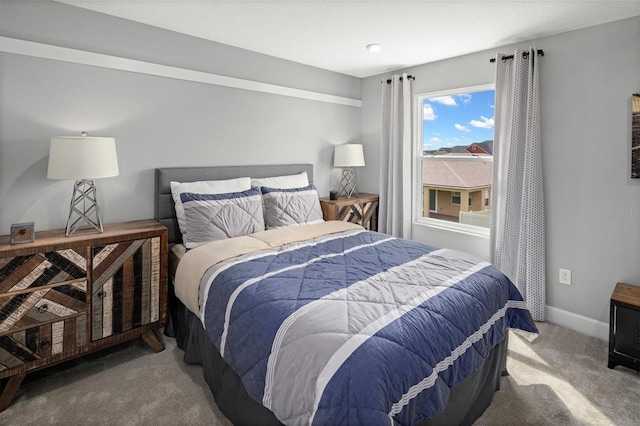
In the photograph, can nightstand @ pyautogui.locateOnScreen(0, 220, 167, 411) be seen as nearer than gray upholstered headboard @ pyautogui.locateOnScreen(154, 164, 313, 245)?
Yes

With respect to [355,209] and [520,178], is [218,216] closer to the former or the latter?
[355,209]

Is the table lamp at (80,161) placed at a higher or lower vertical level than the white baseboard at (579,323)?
higher

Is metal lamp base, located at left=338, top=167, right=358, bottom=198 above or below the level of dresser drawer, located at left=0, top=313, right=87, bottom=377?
above

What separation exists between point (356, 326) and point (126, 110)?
2.44 m

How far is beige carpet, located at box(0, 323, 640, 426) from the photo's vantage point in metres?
1.93

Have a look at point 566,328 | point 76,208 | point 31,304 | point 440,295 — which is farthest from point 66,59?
point 566,328

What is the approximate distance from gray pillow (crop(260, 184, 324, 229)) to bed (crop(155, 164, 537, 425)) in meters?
0.44

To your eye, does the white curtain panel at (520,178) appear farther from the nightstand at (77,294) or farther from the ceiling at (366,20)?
the nightstand at (77,294)

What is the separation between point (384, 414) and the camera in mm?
1227

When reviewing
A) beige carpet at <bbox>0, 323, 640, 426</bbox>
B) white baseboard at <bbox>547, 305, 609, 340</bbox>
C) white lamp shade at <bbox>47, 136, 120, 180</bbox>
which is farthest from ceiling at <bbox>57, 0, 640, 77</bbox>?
beige carpet at <bbox>0, 323, 640, 426</bbox>

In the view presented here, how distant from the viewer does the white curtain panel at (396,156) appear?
4.07 meters

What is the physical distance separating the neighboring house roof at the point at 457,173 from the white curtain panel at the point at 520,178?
0.32 m

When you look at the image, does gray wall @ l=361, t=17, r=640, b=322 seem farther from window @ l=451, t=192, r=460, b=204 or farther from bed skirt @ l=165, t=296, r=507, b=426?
bed skirt @ l=165, t=296, r=507, b=426

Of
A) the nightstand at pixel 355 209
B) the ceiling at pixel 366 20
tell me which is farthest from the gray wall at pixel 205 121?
the nightstand at pixel 355 209
